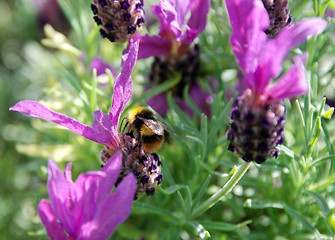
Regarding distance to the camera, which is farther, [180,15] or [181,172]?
[181,172]

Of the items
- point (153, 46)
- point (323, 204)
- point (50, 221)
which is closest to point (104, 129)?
point (50, 221)

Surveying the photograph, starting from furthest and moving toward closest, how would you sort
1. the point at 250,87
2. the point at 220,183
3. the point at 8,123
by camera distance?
the point at 8,123 < the point at 220,183 < the point at 250,87

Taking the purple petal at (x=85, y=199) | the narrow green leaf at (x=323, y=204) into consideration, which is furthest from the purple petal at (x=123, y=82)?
the narrow green leaf at (x=323, y=204)

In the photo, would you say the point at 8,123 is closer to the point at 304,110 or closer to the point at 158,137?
the point at 158,137

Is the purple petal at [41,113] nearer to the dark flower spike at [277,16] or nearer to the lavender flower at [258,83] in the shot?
the lavender flower at [258,83]

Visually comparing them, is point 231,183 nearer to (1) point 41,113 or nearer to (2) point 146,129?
(2) point 146,129

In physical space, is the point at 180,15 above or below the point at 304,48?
above

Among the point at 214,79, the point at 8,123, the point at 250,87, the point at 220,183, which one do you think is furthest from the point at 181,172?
the point at 8,123
